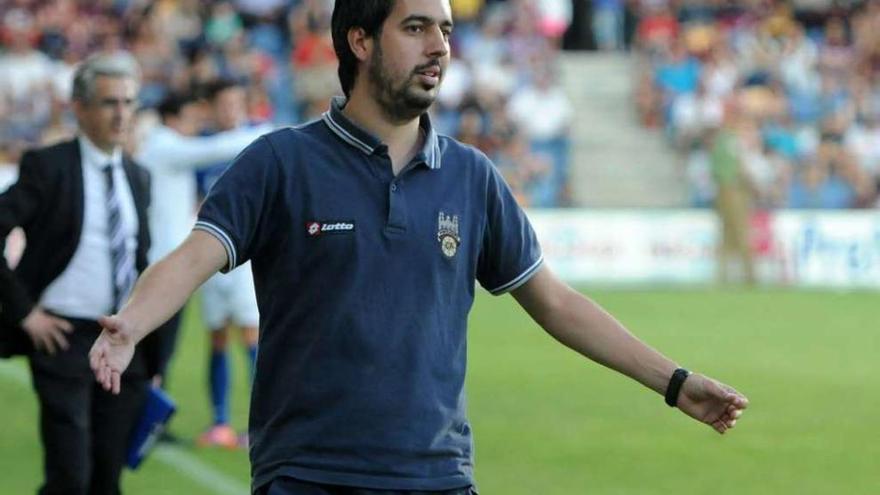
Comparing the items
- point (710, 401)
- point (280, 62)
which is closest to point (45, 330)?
point (710, 401)

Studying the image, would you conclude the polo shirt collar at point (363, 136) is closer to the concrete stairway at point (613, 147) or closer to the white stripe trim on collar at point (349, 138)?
the white stripe trim on collar at point (349, 138)

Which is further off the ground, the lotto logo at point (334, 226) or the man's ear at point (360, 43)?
the man's ear at point (360, 43)

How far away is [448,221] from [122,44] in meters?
24.4

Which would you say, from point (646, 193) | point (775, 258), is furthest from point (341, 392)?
point (646, 193)

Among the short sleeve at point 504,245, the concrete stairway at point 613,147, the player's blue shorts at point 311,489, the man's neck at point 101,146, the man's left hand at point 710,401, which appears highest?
the short sleeve at point 504,245

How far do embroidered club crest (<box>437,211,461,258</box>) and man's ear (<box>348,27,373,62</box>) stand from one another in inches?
18.0

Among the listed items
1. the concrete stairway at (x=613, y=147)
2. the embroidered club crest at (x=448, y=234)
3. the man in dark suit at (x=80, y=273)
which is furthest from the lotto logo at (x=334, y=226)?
the concrete stairway at (x=613, y=147)

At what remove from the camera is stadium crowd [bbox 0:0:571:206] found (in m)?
26.8

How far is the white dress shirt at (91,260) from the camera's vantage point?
776cm

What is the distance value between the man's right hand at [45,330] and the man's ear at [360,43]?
2.89 meters

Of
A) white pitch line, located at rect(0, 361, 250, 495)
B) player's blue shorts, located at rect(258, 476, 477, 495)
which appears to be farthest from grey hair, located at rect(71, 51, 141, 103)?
player's blue shorts, located at rect(258, 476, 477, 495)

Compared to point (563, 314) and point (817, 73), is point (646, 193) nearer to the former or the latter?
point (817, 73)

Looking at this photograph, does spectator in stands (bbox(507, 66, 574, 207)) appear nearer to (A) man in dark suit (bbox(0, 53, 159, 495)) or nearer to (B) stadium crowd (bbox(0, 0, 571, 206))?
(B) stadium crowd (bbox(0, 0, 571, 206))

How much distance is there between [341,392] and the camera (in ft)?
16.0
